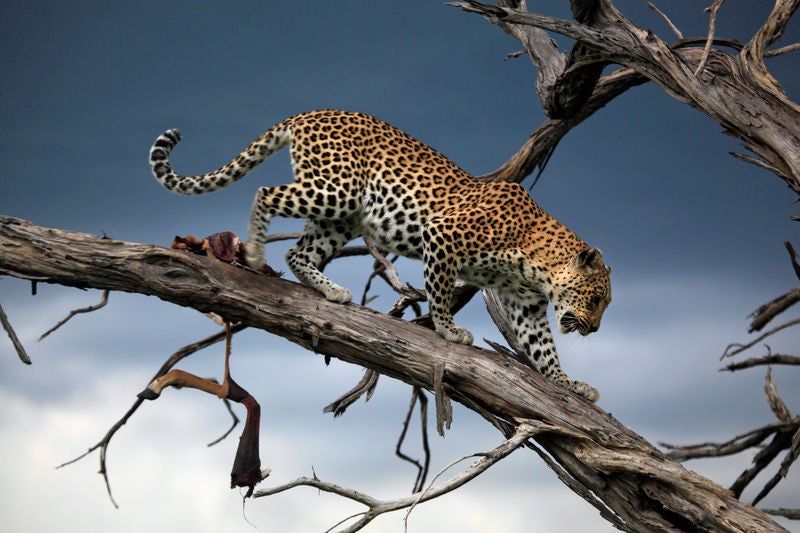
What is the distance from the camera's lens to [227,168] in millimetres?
6859

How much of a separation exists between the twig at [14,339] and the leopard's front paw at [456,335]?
2671 millimetres

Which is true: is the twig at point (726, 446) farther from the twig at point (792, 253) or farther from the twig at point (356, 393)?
Result: the twig at point (356, 393)

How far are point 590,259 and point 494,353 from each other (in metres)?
0.91

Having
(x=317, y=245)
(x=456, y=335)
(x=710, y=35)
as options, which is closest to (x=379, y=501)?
(x=456, y=335)

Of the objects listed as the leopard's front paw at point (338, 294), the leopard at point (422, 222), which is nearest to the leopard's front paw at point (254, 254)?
the leopard at point (422, 222)

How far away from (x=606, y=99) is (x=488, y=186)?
227 centimetres

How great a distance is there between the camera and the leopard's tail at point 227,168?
683 centimetres

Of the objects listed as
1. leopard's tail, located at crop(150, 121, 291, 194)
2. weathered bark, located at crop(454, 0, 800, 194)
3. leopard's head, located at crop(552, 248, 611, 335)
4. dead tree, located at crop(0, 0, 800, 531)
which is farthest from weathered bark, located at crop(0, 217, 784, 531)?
weathered bark, located at crop(454, 0, 800, 194)

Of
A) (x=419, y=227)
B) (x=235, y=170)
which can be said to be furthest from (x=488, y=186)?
(x=235, y=170)

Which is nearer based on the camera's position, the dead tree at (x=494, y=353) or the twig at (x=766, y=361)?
the dead tree at (x=494, y=353)

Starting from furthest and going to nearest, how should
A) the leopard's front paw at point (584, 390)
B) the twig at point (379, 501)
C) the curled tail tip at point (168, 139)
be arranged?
the curled tail tip at point (168, 139), the leopard's front paw at point (584, 390), the twig at point (379, 501)

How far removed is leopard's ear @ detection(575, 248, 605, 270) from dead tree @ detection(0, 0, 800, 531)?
81cm

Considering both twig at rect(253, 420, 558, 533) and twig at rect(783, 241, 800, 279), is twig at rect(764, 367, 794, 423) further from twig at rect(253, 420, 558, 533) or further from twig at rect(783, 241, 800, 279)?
twig at rect(253, 420, 558, 533)

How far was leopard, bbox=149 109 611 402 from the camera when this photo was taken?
6430 millimetres
